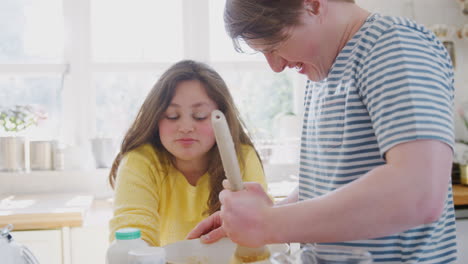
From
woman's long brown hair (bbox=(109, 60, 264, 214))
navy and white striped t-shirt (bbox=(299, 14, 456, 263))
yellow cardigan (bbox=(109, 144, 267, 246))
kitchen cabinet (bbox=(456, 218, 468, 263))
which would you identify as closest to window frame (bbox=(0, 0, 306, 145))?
woman's long brown hair (bbox=(109, 60, 264, 214))

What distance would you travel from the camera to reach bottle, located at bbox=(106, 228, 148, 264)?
26.1 inches

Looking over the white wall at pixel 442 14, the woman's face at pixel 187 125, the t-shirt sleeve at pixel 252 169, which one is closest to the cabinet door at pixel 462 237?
the white wall at pixel 442 14

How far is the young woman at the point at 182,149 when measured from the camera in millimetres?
1331

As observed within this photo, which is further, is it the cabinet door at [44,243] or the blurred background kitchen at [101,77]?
the blurred background kitchen at [101,77]

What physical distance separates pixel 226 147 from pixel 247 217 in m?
0.10

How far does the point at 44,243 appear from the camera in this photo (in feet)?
6.42

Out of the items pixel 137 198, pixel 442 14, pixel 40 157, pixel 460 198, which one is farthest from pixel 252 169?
pixel 442 14

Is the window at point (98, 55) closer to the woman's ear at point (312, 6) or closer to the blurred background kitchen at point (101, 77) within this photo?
the blurred background kitchen at point (101, 77)

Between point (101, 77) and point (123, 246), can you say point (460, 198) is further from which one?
point (101, 77)

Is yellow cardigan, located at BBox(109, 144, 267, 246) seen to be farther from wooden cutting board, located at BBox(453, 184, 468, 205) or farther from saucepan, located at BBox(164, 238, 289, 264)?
wooden cutting board, located at BBox(453, 184, 468, 205)

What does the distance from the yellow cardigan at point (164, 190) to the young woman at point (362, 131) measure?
407 millimetres

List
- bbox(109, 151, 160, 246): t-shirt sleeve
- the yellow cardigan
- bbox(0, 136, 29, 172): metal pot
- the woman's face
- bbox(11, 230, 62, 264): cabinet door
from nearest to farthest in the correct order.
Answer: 1. bbox(109, 151, 160, 246): t-shirt sleeve
2. the yellow cardigan
3. the woman's face
4. bbox(11, 230, 62, 264): cabinet door
5. bbox(0, 136, 29, 172): metal pot

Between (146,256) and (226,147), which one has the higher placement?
(226,147)

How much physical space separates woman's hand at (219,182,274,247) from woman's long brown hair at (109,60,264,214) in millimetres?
698
